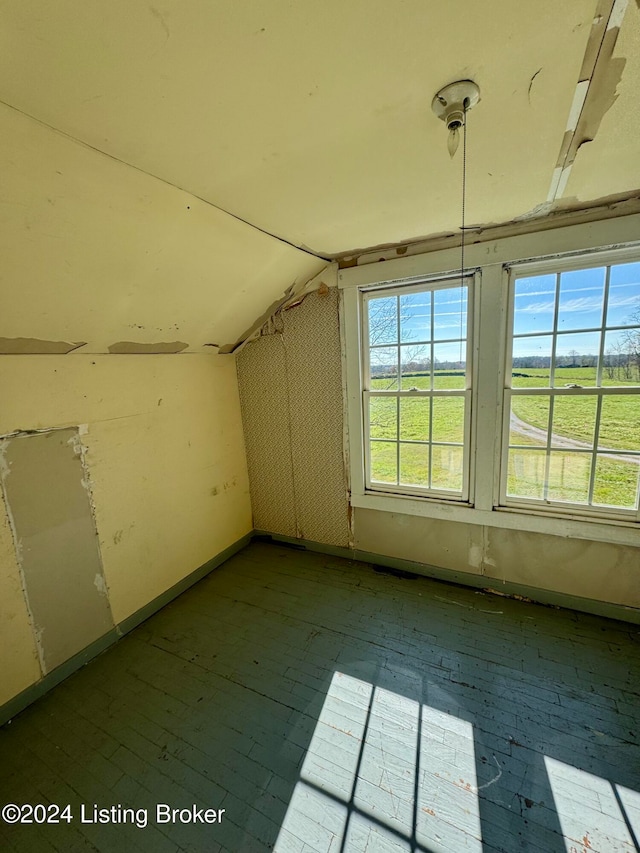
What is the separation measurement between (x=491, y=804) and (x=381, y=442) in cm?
195

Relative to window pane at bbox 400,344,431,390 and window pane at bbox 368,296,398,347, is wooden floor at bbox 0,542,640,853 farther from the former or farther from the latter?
window pane at bbox 368,296,398,347

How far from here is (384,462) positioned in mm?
2746

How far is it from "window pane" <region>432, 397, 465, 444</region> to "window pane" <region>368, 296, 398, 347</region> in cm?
59

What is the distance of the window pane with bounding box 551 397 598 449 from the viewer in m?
2.08

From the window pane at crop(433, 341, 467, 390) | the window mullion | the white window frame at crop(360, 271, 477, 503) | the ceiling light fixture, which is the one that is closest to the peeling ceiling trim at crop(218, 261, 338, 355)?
the white window frame at crop(360, 271, 477, 503)

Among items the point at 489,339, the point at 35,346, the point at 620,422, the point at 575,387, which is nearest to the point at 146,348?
the point at 35,346

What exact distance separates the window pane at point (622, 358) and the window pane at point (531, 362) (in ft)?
0.95

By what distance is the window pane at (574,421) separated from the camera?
208 cm

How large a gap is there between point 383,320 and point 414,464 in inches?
44.1

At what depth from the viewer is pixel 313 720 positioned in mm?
1618

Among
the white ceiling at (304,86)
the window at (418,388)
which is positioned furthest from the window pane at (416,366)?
the white ceiling at (304,86)

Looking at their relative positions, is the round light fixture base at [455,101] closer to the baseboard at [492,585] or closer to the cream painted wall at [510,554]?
the cream painted wall at [510,554]

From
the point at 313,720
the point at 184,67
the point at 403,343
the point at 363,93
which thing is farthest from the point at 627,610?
the point at 184,67

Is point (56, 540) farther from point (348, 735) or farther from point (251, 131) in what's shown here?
point (251, 131)
